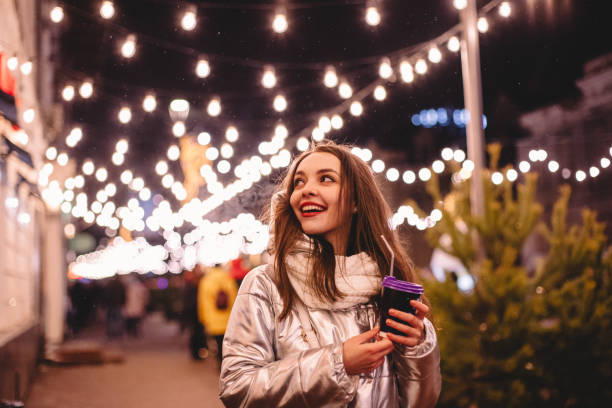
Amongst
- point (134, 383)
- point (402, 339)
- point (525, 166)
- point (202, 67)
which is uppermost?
point (202, 67)

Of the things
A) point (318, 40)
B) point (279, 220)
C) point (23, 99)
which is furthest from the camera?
point (23, 99)

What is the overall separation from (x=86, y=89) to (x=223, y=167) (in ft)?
6.40

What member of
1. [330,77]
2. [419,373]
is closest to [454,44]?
[330,77]

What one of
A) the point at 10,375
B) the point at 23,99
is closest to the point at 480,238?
the point at 10,375

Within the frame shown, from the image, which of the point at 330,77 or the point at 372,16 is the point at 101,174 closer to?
the point at 330,77

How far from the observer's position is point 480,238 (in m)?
6.11

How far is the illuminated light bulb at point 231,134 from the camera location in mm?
7077

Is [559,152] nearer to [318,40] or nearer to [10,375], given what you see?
[318,40]

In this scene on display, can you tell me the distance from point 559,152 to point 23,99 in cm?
778

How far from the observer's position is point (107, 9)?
6465mm

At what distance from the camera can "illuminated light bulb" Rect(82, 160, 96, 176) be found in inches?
465

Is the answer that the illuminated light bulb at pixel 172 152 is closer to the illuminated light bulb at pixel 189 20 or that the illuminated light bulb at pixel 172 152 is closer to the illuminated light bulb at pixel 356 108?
the illuminated light bulb at pixel 356 108

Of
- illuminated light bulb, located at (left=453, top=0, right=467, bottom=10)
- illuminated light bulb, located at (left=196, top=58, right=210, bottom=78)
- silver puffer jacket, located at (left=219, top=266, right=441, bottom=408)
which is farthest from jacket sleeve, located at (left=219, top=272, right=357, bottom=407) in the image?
illuminated light bulb, located at (left=196, top=58, right=210, bottom=78)

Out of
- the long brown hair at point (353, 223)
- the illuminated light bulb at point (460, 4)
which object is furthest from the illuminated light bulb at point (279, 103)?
the long brown hair at point (353, 223)
